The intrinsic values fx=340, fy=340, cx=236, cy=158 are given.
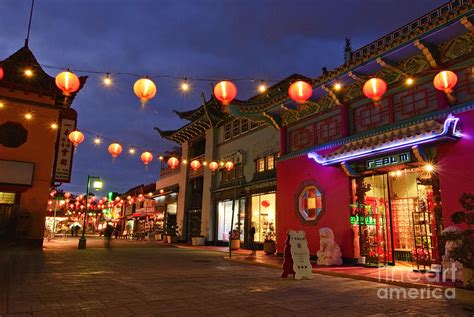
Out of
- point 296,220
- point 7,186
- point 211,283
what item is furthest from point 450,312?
point 7,186

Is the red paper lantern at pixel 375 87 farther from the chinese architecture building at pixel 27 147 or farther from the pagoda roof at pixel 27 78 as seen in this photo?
the chinese architecture building at pixel 27 147

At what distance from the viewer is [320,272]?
36.8 ft

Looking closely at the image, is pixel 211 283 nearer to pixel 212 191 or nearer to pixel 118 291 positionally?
pixel 118 291

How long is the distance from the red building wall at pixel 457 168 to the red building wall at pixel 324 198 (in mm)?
3626

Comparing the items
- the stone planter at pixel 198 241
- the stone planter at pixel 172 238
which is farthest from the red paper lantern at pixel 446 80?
the stone planter at pixel 172 238

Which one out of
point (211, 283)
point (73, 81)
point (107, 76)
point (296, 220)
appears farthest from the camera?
point (296, 220)

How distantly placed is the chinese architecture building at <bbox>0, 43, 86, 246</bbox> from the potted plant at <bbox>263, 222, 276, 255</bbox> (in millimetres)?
11694

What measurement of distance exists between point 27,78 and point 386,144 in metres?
18.0

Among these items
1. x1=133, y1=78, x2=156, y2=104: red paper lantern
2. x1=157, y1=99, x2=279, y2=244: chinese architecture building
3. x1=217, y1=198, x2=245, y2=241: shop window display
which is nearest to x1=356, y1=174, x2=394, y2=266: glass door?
x1=157, y1=99, x2=279, y2=244: chinese architecture building

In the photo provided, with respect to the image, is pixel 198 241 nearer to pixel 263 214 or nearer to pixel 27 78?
pixel 263 214

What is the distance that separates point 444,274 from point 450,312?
3756 millimetres

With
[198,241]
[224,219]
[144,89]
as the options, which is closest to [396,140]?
[144,89]

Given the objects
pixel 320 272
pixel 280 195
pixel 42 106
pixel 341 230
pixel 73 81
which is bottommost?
pixel 320 272

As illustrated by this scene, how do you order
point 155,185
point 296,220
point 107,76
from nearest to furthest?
1. point 107,76
2. point 296,220
3. point 155,185
